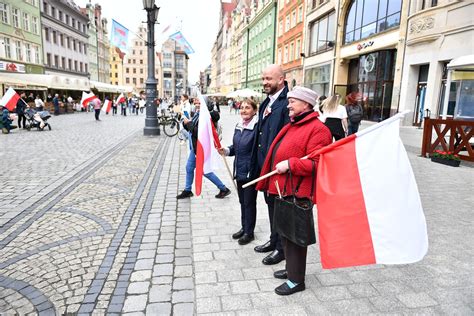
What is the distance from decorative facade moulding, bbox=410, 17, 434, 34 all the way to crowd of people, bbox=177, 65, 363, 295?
53.8 ft

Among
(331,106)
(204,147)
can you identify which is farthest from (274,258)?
(331,106)

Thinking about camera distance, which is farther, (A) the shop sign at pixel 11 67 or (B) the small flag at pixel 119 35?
(A) the shop sign at pixel 11 67

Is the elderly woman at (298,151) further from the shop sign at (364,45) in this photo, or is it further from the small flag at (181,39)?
the shop sign at (364,45)

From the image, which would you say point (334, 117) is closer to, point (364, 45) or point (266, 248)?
point (266, 248)

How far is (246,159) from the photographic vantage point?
411cm

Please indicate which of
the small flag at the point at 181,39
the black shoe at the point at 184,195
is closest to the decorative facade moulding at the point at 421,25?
the small flag at the point at 181,39

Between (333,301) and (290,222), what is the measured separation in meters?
0.79

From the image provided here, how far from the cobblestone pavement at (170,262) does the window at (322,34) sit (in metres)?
23.4

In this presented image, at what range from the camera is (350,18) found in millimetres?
25203

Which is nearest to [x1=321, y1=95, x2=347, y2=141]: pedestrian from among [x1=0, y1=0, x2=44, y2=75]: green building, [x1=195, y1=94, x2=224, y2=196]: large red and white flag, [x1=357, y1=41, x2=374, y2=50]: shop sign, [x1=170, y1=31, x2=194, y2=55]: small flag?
[x1=195, y1=94, x2=224, y2=196]: large red and white flag

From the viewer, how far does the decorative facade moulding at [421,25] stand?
54.8ft

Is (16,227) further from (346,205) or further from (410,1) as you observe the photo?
(410,1)

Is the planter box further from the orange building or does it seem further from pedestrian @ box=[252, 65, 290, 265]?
the orange building

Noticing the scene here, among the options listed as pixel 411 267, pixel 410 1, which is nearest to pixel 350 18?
pixel 410 1
